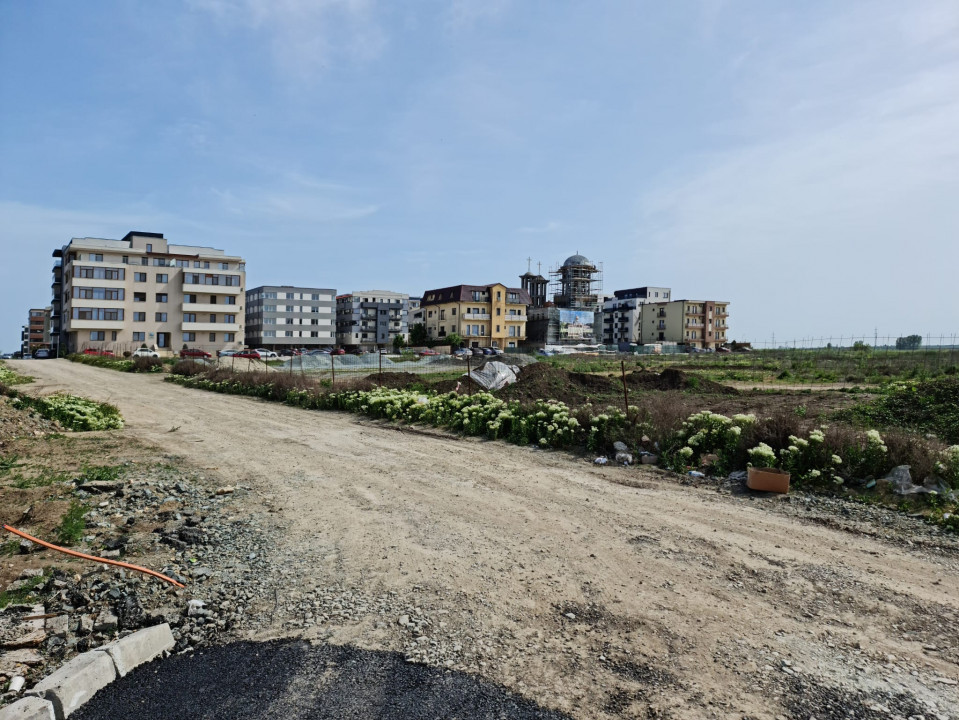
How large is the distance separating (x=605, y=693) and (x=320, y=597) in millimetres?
2465

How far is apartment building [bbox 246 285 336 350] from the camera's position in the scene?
3708 inches

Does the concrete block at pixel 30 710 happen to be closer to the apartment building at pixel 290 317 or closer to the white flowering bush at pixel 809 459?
the white flowering bush at pixel 809 459

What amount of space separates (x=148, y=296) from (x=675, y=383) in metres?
71.1

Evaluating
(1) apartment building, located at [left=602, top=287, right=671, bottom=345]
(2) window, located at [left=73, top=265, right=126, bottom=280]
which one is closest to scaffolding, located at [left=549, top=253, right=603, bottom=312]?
(1) apartment building, located at [left=602, top=287, right=671, bottom=345]

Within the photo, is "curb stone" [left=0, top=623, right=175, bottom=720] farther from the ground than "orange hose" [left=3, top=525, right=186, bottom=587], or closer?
closer

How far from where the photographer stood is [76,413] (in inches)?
501

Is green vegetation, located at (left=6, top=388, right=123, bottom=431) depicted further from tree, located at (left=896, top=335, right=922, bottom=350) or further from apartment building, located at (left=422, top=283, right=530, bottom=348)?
apartment building, located at (left=422, top=283, right=530, bottom=348)

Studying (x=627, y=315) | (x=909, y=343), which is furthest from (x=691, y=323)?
(x=909, y=343)

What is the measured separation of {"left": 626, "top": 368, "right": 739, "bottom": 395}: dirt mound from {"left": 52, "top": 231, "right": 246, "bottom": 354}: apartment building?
63.5 metres

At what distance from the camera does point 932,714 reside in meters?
3.18

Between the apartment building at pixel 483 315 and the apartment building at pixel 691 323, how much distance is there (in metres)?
30.1

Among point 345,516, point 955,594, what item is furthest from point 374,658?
point 955,594

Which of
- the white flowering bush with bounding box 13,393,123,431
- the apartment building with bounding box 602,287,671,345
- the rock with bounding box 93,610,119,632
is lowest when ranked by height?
the rock with bounding box 93,610,119,632

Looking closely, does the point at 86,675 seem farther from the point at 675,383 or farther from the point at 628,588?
the point at 675,383
